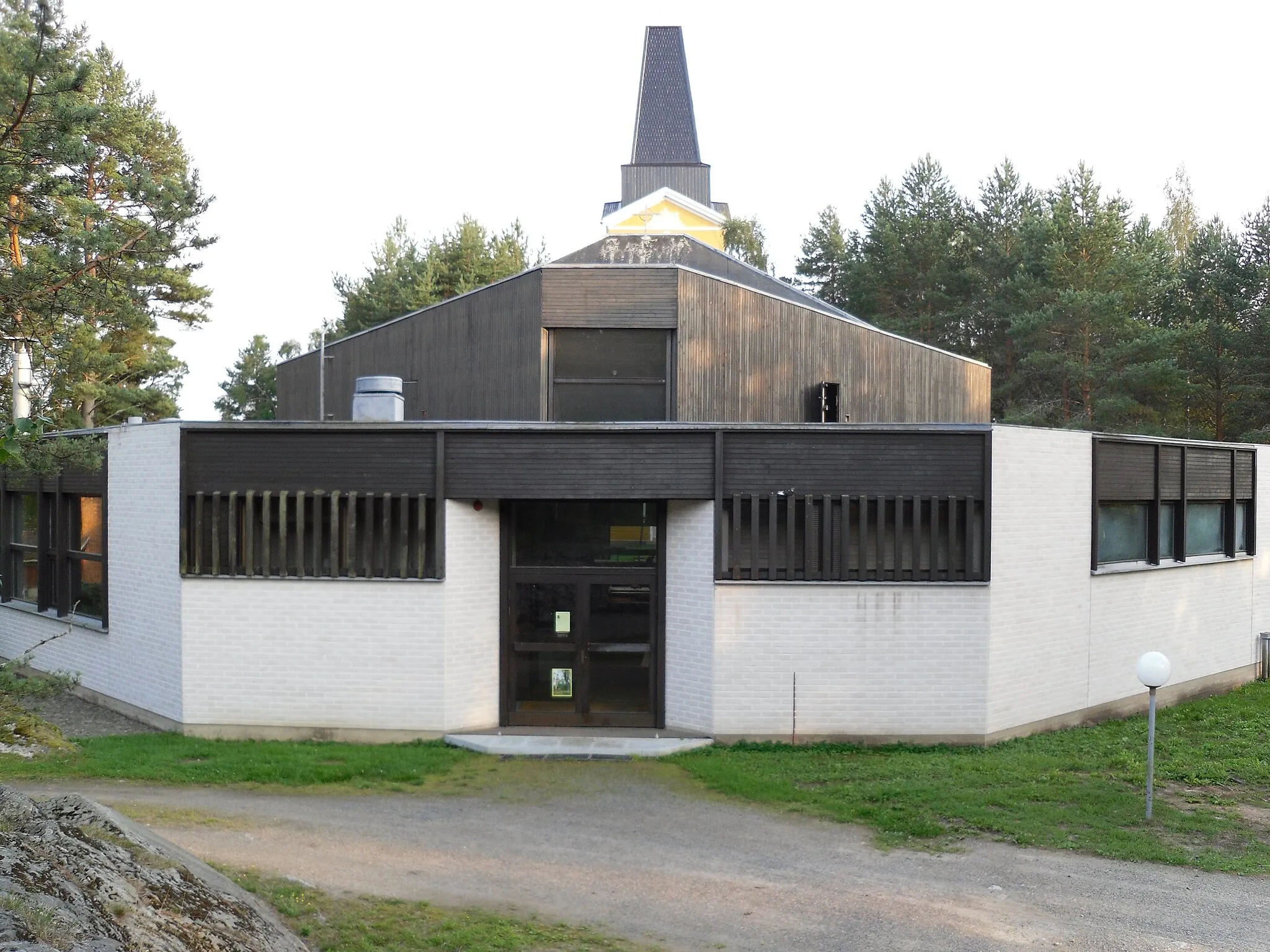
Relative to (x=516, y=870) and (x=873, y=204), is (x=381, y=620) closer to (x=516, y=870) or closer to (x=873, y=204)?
(x=516, y=870)

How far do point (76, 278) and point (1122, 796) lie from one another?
11.3 metres

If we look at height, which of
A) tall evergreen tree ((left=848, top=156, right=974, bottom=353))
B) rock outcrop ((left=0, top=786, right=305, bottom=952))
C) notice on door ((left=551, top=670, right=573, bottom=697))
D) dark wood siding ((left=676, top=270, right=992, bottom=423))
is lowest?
notice on door ((left=551, top=670, right=573, bottom=697))

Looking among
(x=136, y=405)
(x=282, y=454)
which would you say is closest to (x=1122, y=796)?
(x=282, y=454)

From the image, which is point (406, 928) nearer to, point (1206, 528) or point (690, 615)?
point (690, 615)

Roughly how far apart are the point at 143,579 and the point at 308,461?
3079 mm

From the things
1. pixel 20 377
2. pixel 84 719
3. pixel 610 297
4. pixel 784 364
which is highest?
pixel 610 297

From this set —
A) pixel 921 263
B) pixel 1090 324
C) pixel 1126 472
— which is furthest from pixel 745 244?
pixel 1126 472

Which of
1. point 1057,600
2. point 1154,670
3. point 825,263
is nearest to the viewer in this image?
point 1154,670

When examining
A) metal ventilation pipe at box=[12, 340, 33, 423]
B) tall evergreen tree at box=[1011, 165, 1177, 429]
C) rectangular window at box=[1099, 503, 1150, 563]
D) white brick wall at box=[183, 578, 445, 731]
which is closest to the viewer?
metal ventilation pipe at box=[12, 340, 33, 423]

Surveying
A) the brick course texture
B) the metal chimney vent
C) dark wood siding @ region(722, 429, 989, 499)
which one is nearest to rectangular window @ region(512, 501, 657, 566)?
the brick course texture

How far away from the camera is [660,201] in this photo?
35562 millimetres

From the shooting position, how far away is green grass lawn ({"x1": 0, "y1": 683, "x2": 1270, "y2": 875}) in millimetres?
9602

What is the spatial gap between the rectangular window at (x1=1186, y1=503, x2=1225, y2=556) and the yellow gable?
21482mm

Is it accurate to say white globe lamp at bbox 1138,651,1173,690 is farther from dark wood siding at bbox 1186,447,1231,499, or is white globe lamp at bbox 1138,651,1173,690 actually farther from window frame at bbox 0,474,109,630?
window frame at bbox 0,474,109,630
